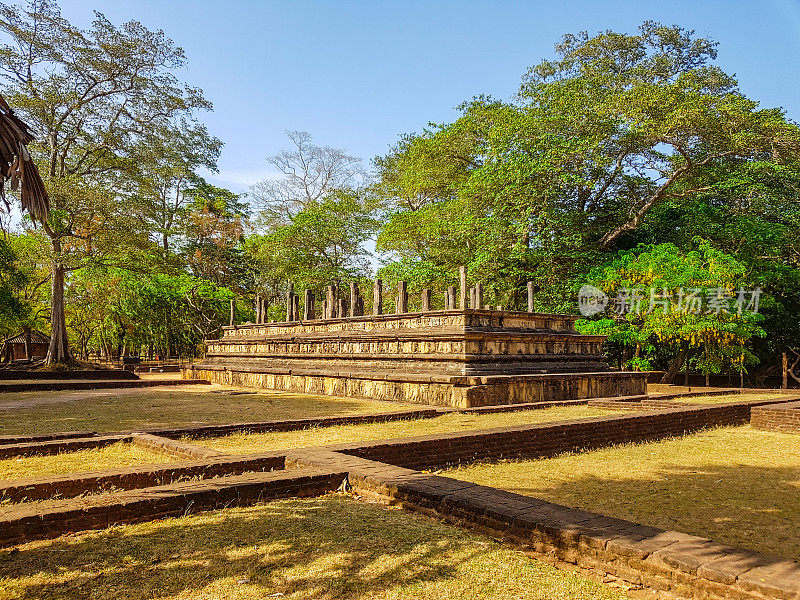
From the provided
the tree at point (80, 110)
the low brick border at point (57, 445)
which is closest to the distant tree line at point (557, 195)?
the tree at point (80, 110)

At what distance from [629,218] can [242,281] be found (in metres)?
23.3

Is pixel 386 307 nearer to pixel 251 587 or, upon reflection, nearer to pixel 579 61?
pixel 579 61

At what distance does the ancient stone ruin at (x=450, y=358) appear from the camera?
12.0 metres

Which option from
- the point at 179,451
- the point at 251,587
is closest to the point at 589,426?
the point at 179,451

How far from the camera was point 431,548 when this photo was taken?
339 cm

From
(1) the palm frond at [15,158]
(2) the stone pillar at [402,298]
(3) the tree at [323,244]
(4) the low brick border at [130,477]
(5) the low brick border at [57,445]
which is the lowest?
(5) the low brick border at [57,445]

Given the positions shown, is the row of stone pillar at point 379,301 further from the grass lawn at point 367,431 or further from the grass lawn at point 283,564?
the grass lawn at point 283,564

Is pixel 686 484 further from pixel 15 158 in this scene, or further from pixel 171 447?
pixel 15 158

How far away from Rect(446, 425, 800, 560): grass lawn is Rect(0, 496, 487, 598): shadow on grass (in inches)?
71.8

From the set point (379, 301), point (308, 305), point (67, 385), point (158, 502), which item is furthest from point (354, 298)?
point (158, 502)

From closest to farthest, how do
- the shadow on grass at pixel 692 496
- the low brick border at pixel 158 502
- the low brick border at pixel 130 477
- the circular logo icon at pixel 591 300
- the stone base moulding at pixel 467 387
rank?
the low brick border at pixel 158 502
the shadow on grass at pixel 692 496
the low brick border at pixel 130 477
the stone base moulding at pixel 467 387
the circular logo icon at pixel 591 300

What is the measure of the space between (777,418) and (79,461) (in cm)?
1036

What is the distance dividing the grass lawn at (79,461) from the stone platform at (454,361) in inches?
246

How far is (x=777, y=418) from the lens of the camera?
9.55m
